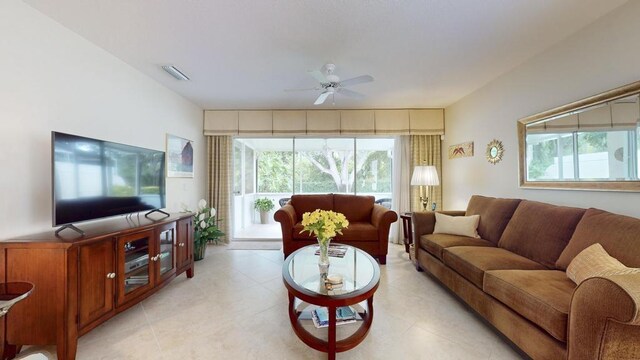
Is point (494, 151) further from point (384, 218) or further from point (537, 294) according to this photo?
point (537, 294)

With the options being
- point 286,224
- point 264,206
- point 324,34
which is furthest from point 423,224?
point 264,206

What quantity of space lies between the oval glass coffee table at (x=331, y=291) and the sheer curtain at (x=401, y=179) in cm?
227

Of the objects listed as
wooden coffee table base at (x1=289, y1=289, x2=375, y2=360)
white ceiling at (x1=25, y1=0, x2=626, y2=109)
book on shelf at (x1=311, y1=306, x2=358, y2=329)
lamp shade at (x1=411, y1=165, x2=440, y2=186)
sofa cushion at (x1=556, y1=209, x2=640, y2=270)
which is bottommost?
book on shelf at (x1=311, y1=306, x2=358, y2=329)

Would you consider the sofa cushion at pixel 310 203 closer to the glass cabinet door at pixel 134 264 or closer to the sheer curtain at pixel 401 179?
the sheer curtain at pixel 401 179

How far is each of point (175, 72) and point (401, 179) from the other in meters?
3.80

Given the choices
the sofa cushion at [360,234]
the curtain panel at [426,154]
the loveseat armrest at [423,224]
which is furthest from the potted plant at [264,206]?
the loveseat armrest at [423,224]

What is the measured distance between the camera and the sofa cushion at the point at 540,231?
1.95 meters

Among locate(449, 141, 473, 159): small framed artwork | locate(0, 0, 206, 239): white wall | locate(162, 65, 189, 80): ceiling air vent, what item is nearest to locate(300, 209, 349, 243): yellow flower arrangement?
locate(0, 0, 206, 239): white wall

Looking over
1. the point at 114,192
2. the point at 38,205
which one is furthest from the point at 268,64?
the point at 38,205

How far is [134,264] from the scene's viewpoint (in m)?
2.08

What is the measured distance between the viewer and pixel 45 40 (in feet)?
6.15

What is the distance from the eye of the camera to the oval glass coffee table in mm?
1489

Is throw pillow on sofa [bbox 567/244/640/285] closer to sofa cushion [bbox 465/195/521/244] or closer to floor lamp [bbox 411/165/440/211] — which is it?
sofa cushion [bbox 465/195/521/244]

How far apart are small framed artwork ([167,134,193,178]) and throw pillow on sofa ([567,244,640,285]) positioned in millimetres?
4304
